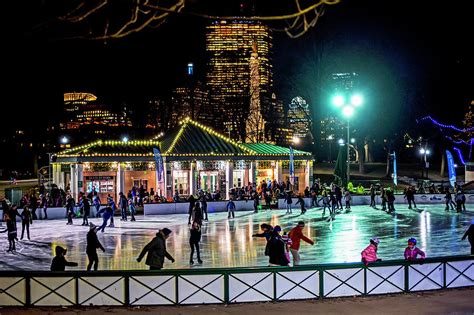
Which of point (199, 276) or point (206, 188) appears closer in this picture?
point (199, 276)

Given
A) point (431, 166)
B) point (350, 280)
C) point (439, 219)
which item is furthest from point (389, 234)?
point (431, 166)

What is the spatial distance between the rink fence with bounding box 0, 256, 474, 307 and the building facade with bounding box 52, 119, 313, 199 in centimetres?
2645

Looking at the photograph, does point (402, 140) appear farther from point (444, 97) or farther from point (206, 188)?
point (206, 188)

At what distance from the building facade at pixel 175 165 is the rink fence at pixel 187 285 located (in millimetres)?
26450

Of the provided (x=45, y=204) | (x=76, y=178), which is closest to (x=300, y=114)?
(x=76, y=178)

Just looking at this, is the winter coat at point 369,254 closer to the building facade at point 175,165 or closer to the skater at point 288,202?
the skater at point 288,202

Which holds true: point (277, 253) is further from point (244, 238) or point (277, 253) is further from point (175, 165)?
point (175, 165)

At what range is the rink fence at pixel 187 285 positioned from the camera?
11.9 m

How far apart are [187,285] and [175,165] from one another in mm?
30828

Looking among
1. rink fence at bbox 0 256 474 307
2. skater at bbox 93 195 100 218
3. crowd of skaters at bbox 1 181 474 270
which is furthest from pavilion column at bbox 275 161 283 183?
rink fence at bbox 0 256 474 307

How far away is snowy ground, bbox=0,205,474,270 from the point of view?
64.1 ft

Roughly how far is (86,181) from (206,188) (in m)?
8.09

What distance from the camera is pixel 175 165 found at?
4266 cm

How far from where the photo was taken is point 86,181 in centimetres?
4062
